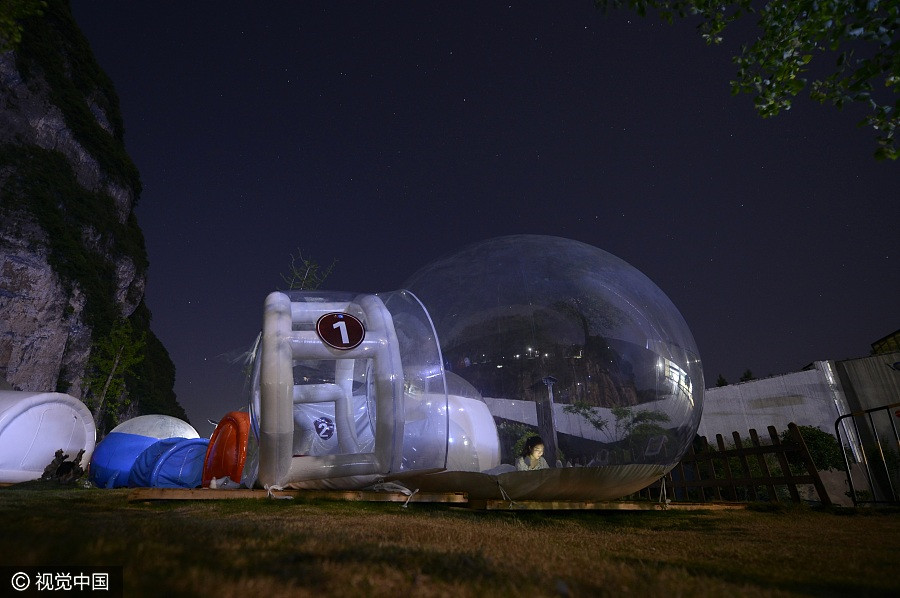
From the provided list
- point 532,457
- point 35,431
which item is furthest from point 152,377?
point 532,457

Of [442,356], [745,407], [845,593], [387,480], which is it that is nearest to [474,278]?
[442,356]

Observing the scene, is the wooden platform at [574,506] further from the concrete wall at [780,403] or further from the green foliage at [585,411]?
the concrete wall at [780,403]

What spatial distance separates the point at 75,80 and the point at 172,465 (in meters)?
55.1

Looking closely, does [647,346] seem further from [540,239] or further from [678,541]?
[678,541]

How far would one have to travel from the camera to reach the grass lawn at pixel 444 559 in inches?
48.9

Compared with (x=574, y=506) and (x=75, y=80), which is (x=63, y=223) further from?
(x=574, y=506)

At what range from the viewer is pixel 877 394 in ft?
82.2

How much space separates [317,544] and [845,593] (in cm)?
164

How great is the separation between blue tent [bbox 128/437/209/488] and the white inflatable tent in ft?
8.33

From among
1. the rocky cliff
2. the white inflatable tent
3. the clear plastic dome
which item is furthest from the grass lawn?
the rocky cliff

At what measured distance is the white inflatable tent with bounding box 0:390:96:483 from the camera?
10430 millimetres

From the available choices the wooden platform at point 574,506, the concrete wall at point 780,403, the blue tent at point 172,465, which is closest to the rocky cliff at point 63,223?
the blue tent at point 172,465

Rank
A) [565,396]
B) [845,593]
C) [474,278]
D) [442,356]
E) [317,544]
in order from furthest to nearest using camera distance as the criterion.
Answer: [474,278], [442,356], [565,396], [317,544], [845,593]

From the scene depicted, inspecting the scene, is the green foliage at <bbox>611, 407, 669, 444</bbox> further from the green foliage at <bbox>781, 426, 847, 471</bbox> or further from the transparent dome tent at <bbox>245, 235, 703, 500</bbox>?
the green foliage at <bbox>781, 426, 847, 471</bbox>
